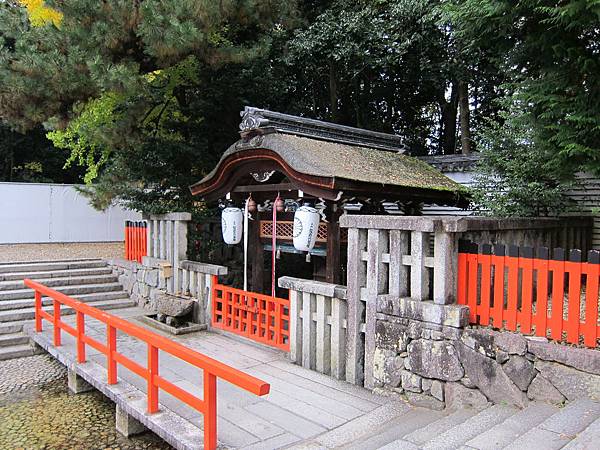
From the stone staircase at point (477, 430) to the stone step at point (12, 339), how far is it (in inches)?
236

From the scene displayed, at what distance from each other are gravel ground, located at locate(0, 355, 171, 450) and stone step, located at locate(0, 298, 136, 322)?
144cm

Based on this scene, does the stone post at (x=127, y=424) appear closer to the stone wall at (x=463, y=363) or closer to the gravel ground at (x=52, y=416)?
the gravel ground at (x=52, y=416)

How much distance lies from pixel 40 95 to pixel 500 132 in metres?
7.92

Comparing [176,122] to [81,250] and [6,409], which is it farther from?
[6,409]

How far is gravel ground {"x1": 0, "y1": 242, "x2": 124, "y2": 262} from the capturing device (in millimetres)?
12077

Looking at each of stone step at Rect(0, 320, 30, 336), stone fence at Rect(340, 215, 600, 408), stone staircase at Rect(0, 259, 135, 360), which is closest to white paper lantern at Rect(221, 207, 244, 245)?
stone staircase at Rect(0, 259, 135, 360)

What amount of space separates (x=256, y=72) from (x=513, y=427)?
9886 millimetres

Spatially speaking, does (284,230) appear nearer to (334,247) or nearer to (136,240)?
(334,247)

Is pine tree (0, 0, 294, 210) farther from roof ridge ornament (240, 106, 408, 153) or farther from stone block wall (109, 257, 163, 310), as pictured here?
roof ridge ornament (240, 106, 408, 153)

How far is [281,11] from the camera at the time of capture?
10.7 m

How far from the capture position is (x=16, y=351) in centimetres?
747

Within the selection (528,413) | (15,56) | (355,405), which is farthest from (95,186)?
(528,413)

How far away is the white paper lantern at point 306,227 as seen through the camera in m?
7.05

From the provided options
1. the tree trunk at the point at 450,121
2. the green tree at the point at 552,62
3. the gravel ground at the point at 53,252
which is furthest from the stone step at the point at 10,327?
the tree trunk at the point at 450,121
